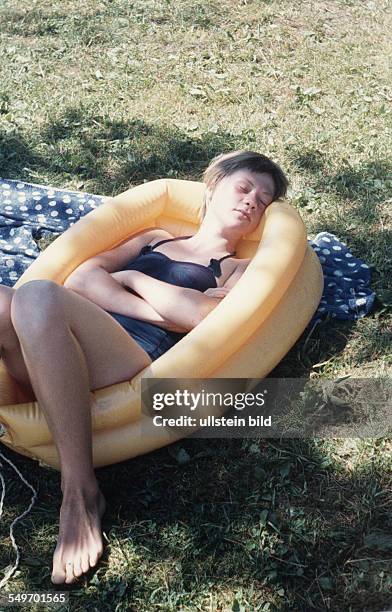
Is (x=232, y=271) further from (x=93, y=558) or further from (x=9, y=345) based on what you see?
(x=93, y=558)

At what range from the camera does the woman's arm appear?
119 inches

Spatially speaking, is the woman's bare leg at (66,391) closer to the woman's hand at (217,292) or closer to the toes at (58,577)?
the toes at (58,577)

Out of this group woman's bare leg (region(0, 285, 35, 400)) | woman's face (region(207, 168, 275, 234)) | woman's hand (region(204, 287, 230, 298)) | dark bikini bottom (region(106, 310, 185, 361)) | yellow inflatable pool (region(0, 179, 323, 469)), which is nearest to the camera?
woman's bare leg (region(0, 285, 35, 400))

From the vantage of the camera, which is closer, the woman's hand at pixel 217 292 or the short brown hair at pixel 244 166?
the woman's hand at pixel 217 292

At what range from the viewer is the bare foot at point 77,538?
243 cm

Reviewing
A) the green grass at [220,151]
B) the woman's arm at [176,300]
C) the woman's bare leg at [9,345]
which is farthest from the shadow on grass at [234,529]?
the woman's arm at [176,300]

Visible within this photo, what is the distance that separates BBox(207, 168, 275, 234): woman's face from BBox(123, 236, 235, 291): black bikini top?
16 centimetres

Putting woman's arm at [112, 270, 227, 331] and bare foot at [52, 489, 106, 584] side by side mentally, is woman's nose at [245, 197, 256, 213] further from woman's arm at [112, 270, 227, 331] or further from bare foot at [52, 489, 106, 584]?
bare foot at [52, 489, 106, 584]

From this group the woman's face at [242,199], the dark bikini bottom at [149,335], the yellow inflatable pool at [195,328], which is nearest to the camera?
the yellow inflatable pool at [195,328]

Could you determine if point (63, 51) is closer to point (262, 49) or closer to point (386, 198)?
point (262, 49)

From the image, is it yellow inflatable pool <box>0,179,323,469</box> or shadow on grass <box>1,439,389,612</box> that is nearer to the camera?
shadow on grass <box>1,439,389,612</box>

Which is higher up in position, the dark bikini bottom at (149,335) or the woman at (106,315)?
the woman at (106,315)

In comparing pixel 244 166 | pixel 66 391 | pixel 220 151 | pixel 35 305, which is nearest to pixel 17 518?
pixel 66 391

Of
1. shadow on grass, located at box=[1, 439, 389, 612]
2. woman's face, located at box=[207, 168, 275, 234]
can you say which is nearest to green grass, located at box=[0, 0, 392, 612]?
shadow on grass, located at box=[1, 439, 389, 612]
